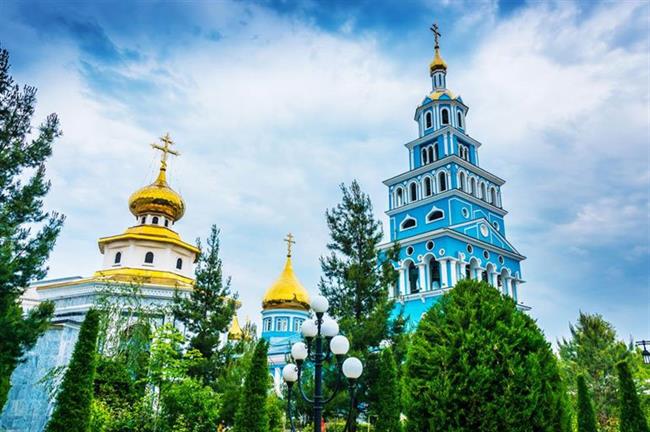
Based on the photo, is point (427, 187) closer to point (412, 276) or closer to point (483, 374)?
point (412, 276)

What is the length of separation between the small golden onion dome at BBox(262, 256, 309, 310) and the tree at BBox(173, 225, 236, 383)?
68.6ft

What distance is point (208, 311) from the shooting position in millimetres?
16656

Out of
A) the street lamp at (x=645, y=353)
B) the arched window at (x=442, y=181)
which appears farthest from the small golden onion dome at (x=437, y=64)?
the street lamp at (x=645, y=353)

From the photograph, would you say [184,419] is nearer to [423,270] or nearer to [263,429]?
[263,429]

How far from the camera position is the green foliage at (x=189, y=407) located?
40.9 ft

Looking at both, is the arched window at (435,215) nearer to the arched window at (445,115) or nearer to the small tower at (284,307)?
the arched window at (445,115)

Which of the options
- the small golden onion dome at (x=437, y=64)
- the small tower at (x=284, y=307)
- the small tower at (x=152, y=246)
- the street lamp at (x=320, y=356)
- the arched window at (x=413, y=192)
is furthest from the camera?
the small tower at (x=284, y=307)

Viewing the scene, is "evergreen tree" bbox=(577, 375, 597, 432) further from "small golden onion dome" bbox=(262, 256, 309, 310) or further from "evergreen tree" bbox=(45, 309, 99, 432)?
"small golden onion dome" bbox=(262, 256, 309, 310)

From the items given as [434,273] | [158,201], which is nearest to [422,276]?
[434,273]

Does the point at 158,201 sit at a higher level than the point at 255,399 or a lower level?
higher

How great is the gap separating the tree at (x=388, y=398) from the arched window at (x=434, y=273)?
16.4 metres

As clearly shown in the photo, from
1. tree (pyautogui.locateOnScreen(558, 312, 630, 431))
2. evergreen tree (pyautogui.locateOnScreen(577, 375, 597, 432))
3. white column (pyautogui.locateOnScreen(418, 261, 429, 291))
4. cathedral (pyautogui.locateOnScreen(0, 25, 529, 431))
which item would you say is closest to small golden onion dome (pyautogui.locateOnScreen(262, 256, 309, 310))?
cathedral (pyautogui.locateOnScreen(0, 25, 529, 431))

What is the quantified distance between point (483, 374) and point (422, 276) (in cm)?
2231

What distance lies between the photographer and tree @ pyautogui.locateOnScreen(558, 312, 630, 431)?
63.5 ft
